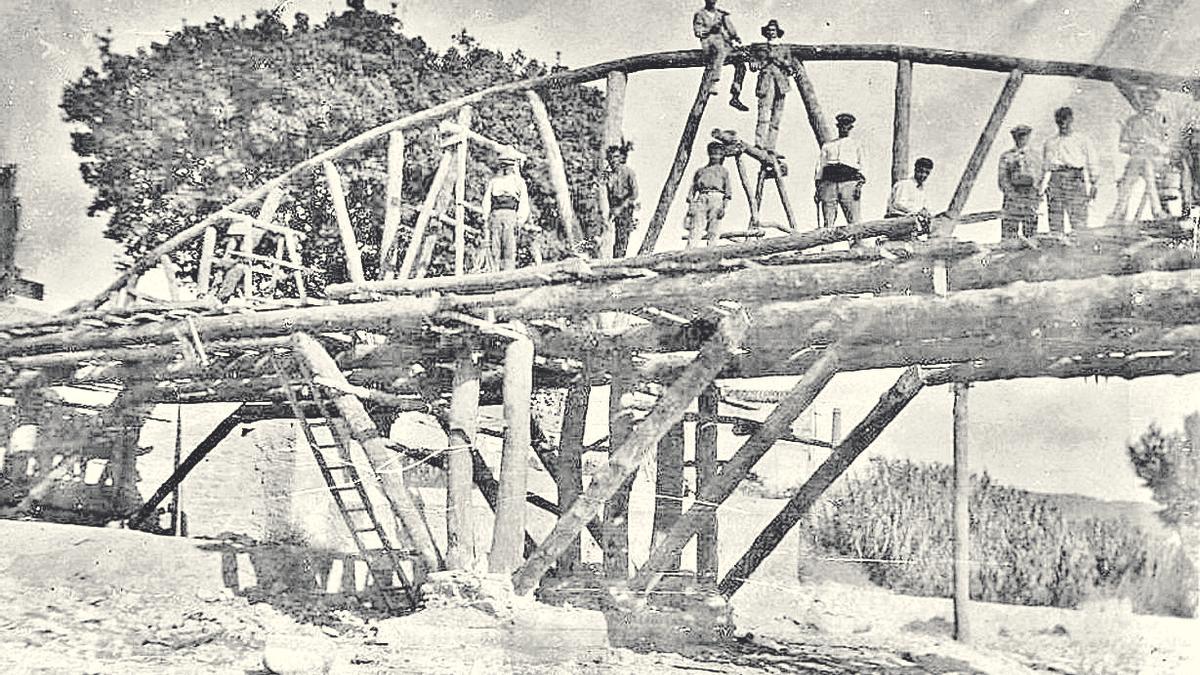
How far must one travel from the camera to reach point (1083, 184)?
8.41 metres

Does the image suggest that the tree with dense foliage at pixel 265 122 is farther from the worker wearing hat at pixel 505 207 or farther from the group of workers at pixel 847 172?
the group of workers at pixel 847 172

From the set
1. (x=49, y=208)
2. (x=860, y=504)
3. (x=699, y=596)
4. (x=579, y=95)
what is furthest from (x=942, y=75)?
(x=49, y=208)

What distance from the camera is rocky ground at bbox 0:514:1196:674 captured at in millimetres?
8250

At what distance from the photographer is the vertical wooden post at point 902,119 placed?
27.5 feet

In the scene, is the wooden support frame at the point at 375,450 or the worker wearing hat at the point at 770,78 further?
the wooden support frame at the point at 375,450

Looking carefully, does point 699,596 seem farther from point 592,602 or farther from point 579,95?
point 579,95

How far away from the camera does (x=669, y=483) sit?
10.6 m

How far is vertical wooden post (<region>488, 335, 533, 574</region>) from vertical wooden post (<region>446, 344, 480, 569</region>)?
261 mm

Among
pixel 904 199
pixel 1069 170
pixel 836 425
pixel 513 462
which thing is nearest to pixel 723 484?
pixel 513 462

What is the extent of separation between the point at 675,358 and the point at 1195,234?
195 inches

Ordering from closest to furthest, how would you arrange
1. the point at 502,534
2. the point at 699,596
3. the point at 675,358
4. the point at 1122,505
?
the point at 502,534 → the point at 699,596 → the point at 675,358 → the point at 1122,505

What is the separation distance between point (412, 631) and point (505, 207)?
4171 mm

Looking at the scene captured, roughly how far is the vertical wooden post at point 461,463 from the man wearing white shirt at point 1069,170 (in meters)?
5.04

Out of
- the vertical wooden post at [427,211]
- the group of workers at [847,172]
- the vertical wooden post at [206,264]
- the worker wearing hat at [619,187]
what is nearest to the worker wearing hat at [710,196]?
the group of workers at [847,172]
